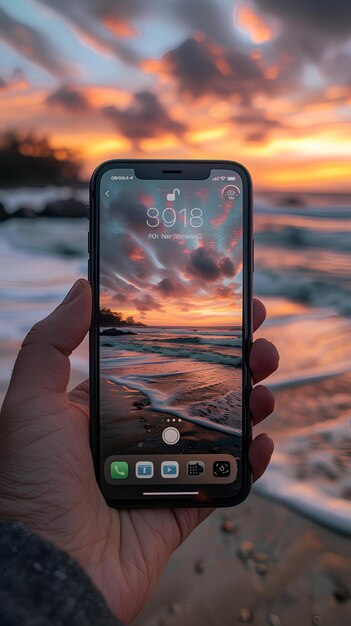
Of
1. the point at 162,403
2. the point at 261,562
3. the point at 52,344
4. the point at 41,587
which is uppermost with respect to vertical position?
the point at 52,344

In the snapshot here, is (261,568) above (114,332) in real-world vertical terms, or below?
below

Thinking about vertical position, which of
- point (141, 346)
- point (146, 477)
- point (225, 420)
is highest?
point (141, 346)

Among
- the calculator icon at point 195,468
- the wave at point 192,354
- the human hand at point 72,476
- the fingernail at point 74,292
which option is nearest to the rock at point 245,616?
the human hand at point 72,476

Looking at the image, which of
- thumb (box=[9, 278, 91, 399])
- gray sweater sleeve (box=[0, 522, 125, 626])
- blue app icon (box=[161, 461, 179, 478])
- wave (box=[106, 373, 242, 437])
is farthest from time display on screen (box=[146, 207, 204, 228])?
gray sweater sleeve (box=[0, 522, 125, 626])

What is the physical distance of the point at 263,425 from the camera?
2.45 meters

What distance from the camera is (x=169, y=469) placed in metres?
1.13

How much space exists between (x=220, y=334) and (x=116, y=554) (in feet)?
1.46

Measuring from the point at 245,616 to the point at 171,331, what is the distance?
88 centimetres

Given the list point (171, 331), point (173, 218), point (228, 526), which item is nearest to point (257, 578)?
point (228, 526)

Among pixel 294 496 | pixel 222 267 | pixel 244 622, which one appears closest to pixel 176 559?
pixel 244 622

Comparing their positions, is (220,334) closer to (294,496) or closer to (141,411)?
(141,411)

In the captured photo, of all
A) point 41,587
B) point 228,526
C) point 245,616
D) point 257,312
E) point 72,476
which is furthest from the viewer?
point 228,526

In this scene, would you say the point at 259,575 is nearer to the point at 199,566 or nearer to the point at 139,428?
the point at 199,566

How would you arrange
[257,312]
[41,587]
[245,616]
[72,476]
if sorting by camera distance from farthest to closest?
[245,616]
[257,312]
[72,476]
[41,587]
